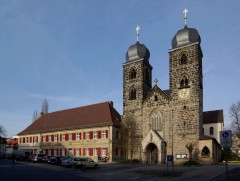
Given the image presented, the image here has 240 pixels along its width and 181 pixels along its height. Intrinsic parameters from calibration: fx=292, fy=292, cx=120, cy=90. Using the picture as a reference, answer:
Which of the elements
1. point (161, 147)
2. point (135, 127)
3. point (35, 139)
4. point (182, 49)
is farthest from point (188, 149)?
point (35, 139)

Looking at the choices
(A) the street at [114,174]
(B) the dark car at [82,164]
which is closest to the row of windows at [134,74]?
(B) the dark car at [82,164]

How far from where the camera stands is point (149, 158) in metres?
46.3

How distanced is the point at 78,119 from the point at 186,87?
70.8 ft

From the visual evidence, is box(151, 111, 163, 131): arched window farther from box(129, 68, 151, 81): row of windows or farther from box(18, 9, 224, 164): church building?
box(129, 68, 151, 81): row of windows

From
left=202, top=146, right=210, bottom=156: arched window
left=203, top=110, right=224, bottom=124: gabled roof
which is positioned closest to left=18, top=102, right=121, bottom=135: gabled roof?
left=202, top=146, right=210, bottom=156: arched window

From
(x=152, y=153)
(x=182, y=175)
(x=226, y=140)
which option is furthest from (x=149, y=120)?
(x=226, y=140)

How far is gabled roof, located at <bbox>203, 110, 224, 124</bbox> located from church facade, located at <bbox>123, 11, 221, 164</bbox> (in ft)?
45.6

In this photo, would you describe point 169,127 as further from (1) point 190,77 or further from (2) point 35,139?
(2) point 35,139

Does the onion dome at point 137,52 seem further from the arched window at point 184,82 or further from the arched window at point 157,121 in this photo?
the arched window at point 157,121

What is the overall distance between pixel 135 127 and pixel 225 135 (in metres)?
37.2

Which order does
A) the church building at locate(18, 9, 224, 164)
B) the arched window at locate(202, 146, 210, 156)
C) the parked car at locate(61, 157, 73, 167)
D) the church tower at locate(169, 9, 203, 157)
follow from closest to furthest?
1. the parked car at locate(61, 157, 73, 167)
2. the arched window at locate(202, 146, 210, 156)
3. the church tower at locate(169, 9, 203, 157)
4. the church building at locate(18, 9, 224, 164)

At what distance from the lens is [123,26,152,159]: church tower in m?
48.8

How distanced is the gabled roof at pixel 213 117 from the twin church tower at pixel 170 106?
16.7 m

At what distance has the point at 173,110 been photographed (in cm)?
4519
